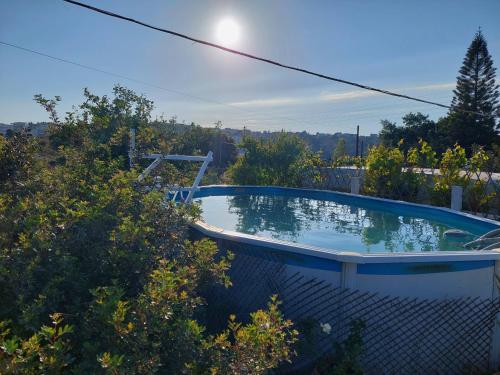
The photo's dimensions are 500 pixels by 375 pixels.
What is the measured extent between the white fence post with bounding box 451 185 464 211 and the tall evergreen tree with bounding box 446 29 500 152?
26.1 m

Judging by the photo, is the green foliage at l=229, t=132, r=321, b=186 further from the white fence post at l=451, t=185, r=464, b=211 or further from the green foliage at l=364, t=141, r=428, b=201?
the white fence post at l=451, t=185, r=464, b=211

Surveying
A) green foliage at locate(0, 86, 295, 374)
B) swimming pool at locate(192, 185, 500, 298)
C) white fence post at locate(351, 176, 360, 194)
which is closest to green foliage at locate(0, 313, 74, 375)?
green foliage at locate(0, 86, 295, 374)

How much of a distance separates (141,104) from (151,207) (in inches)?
312

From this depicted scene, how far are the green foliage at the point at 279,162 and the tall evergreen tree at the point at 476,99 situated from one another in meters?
23.7

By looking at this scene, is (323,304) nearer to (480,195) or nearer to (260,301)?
(260,301)

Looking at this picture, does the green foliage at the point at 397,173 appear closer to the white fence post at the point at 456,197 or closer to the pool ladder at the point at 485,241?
the white fence post at the point at 456,197

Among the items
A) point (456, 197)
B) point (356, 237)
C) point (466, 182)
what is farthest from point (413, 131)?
point (356, 237)

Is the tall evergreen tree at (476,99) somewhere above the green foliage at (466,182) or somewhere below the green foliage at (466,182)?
above

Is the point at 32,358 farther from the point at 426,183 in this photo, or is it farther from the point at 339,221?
the point at 426,183

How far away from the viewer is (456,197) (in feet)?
33.4

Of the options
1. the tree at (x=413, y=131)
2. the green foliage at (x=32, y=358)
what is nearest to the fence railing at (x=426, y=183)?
the green foliage at (x=32, y=358)

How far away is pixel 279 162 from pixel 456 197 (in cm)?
674

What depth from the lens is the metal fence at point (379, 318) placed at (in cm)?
420

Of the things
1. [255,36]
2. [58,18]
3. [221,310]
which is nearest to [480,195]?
[255,36]
